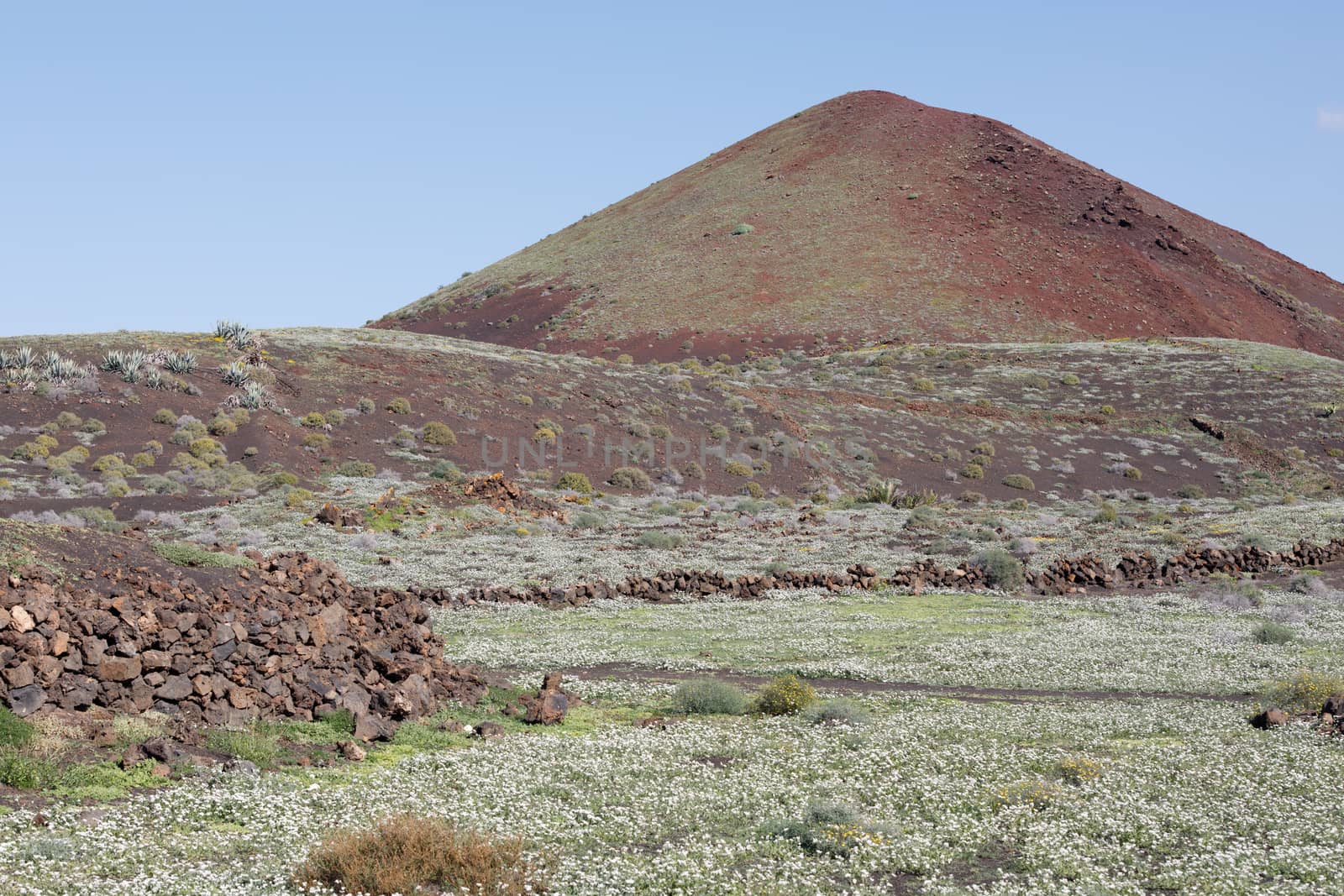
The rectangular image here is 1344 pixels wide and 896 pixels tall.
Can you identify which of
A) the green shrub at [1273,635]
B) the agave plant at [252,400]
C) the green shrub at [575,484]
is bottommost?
the green shrub at [1273,635]

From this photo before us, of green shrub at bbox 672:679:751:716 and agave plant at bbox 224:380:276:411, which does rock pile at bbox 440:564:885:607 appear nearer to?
green shrub at bbox 672:679:751:716

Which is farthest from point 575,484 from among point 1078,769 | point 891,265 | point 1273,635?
point 891,265

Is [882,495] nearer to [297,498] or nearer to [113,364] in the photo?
[297,498]

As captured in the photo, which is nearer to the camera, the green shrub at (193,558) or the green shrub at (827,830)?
the green shrub at (827,830)

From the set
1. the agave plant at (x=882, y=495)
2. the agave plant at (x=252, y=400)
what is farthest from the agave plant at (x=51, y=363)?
the agave plant at (x=882, y=495)

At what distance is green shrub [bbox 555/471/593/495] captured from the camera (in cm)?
4619

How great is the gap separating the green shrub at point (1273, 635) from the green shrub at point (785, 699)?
1132 cm

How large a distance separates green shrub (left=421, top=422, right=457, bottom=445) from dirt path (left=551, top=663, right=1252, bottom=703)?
30.7 meters

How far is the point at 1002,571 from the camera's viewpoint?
101 feet

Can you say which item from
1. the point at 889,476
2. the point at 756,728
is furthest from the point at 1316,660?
the point at 889,476

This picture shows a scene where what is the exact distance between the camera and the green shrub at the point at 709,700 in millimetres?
16266

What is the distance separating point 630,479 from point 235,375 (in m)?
18.8

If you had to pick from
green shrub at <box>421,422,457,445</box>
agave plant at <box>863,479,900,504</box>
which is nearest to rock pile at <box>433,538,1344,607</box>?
agave plant at <box>863,479,900,504</box>

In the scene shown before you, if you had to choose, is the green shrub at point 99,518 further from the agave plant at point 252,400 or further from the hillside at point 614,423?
the agave plant at point 252,400
